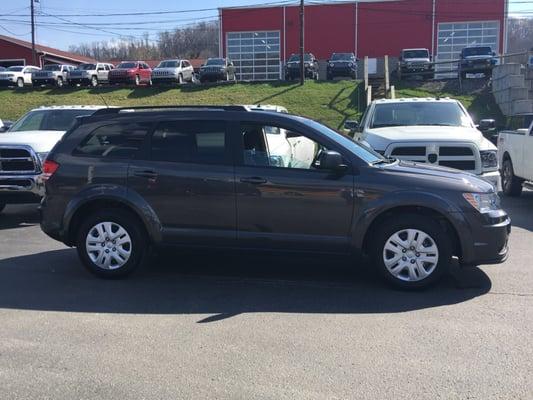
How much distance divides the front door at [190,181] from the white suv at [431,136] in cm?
364

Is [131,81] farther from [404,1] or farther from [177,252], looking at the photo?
[177,252]

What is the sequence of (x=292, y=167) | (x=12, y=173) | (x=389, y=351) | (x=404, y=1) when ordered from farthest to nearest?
(x=404, y=1)
(x=12, y=173)
(x=292, y=167)
(x=389, y=351)

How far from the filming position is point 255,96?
31.1 m

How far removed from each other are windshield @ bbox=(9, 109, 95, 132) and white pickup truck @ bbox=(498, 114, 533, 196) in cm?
822

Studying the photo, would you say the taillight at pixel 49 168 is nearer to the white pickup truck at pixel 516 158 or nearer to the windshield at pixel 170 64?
the white pickup truck at pixel 516 158

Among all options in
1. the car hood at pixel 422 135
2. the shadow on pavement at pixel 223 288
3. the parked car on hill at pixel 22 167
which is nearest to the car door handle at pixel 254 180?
the shadow on pavement at pixel 223 288

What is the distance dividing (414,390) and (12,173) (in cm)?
766

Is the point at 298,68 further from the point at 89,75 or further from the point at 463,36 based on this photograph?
the point at 463,36

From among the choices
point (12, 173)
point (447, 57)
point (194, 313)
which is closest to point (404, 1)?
point (447, 57)

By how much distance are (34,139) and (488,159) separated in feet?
24.1

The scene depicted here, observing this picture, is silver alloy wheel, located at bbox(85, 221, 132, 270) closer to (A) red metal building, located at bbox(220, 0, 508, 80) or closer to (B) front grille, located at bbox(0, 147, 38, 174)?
(B) front grille, located at bbox(0, 147, 38, 174)

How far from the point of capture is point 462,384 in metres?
3.69

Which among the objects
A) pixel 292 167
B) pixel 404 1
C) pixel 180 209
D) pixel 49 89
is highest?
pixel 404 1

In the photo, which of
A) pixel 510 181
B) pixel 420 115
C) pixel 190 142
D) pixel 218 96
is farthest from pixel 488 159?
pixel 218 96
